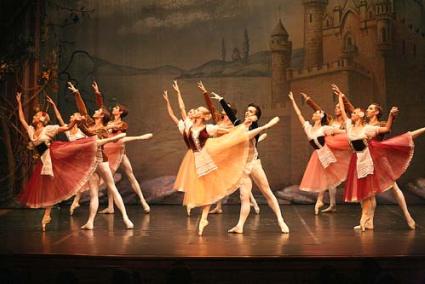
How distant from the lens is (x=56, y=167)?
8891 millimetres

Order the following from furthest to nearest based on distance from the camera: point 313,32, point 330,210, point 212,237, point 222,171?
1. point 313,32
2. point 330,210
3. point 222,171
4. point 212,237

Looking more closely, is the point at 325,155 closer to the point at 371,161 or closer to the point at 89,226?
the point at 371,161

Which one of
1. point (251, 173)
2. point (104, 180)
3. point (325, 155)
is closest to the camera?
point (251, 173)

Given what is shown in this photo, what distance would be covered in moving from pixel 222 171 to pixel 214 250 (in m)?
1.44

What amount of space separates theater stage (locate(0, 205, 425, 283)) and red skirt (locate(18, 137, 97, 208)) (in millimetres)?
421

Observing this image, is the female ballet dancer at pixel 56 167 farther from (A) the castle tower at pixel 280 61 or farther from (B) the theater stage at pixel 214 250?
(A) the castle tower at pixel 280 61

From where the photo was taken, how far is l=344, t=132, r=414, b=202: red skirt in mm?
8844

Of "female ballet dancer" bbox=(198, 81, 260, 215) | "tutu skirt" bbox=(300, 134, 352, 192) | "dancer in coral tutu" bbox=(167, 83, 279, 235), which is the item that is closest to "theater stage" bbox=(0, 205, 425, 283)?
"dancer in coral tutu" bbox=(167, 83, 279, 235)

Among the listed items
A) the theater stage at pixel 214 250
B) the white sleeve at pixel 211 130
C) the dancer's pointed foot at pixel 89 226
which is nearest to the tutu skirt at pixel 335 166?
the theater stage at pixel 214 250

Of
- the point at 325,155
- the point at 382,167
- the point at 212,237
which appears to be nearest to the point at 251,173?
the point at 212,237

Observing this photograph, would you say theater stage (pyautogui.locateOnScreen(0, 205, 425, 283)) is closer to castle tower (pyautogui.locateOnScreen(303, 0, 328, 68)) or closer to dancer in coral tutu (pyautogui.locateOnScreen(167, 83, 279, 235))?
dancer in coral tutu (pyautogui.locateOnScreen(167, 83, 279, 235))

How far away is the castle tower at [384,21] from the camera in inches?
503

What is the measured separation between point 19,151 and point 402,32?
6.69 m

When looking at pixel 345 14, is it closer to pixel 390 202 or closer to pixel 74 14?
pixel 390 202
